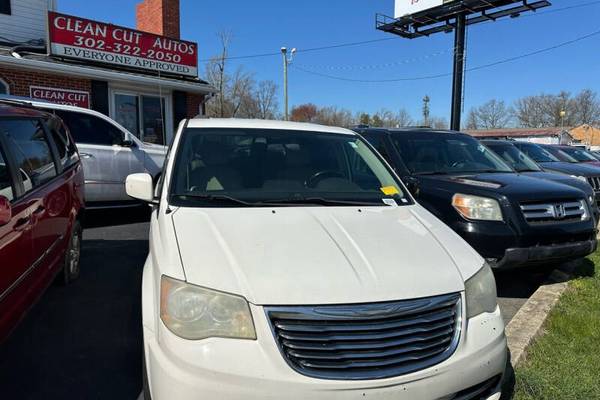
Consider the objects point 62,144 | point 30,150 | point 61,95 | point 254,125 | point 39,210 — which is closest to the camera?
point 39,210

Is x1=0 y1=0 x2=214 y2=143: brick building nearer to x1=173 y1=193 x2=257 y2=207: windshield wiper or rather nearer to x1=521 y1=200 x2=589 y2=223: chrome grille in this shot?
x1=173 y1=193 x2=257 y2=207: windshield wiper

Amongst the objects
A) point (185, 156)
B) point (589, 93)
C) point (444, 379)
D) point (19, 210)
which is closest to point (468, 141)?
point (185, 156)

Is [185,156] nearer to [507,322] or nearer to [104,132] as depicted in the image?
[507,322]

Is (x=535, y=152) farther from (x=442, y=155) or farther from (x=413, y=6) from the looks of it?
(x=413, y=6)

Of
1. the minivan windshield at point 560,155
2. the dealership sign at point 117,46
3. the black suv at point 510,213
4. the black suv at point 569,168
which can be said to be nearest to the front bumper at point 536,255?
the black suv at point 510,213

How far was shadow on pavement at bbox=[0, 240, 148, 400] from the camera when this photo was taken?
2.78 m

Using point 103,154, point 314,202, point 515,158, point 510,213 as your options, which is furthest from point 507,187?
point 103,154

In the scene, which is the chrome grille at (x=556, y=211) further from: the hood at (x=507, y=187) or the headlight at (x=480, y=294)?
the headlight at (x=480, y=294)

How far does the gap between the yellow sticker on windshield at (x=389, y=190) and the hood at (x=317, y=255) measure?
448 mm

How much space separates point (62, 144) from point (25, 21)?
380 inches

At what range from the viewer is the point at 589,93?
92.8 meters

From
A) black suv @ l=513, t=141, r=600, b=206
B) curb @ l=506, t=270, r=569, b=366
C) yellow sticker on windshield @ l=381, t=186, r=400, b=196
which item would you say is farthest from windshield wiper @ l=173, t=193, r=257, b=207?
black suv @ l=513, t=141, r=600, b=206

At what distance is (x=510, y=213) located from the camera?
4.25m

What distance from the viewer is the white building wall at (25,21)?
11680mm
